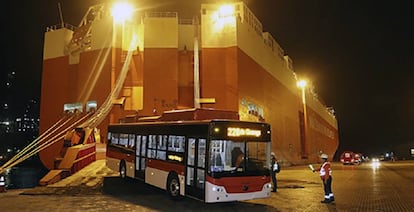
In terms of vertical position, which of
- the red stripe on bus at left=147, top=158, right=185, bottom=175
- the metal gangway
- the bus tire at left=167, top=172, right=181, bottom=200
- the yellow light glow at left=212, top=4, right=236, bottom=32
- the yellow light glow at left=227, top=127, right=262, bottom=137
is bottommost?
the bus tire at left=167, top=172, right=181, bottom=200

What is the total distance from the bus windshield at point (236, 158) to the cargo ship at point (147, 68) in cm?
1520

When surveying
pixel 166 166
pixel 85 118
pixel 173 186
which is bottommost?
pixel 173 186

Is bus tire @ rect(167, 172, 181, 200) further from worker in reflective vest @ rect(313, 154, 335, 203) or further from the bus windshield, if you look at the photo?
worker in reflective vest @ rect(313, 154, 335, 203)

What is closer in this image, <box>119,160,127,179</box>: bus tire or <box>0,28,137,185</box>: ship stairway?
<box>119,160,127,179</box>: bus tire

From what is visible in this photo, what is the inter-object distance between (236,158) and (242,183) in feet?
2.30

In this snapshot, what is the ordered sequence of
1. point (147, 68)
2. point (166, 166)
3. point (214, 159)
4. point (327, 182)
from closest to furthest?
point (214, 159) → point (327, 182) → point (166, 166) → point (147, 68)

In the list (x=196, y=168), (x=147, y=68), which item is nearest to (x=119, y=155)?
(x=196, y=168)

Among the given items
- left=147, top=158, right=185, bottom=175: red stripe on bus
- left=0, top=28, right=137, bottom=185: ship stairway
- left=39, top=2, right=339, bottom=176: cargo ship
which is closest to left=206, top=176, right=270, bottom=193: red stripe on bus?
left=147, top=158, right=185, bottom=175: red stripe on bus

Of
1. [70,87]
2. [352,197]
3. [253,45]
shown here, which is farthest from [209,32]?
[352,197]

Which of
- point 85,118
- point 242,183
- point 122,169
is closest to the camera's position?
point 242,183

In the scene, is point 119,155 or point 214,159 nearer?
point 214,159

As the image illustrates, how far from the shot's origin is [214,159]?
30.7 ft

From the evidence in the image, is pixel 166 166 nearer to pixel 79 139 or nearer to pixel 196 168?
pixel 196 168

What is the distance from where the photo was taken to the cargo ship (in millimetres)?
25938
